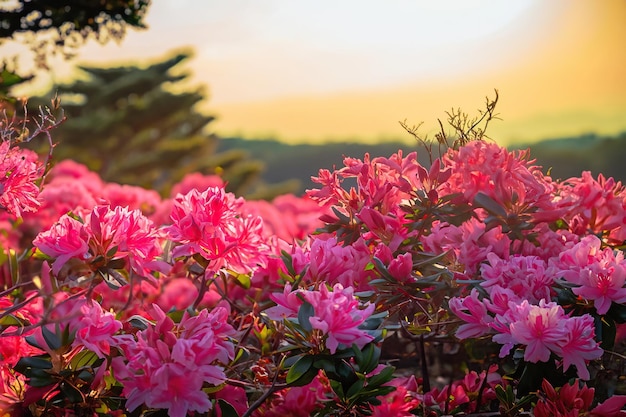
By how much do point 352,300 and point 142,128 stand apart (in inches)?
715

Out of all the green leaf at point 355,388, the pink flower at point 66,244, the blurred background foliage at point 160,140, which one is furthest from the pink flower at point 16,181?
the blurred background foliage at point 160,140

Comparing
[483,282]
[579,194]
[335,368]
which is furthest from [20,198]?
[579,194]

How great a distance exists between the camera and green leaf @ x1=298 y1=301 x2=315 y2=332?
4.29 ft

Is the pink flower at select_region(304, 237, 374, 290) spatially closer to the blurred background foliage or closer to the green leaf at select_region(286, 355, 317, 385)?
the green leaf at select_region(286, 355, 317, 385)

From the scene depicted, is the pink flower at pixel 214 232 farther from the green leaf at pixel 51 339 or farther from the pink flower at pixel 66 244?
the green leaf at pixel 51 339

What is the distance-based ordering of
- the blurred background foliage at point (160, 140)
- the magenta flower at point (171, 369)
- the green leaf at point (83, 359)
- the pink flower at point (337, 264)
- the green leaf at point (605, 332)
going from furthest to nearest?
1. the blurred background foliage at point (160, 140)
2. the pink flower at point (337, 264)
3. the green leaf at point (605, 332)
4. the green leaf at point (83, 359)
5. the magenta flower at point (171, 369)

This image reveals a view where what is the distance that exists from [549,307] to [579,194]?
638mm

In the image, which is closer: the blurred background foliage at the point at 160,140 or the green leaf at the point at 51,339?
the green leaf at the point at 51,339

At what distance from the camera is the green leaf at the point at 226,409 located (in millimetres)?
1414

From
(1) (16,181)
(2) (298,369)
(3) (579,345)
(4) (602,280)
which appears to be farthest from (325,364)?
(1) (16,181)

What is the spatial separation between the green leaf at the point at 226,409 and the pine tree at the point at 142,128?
1383 centimetres

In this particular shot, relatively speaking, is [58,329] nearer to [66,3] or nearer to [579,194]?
[579,194]

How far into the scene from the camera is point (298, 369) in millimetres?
1306

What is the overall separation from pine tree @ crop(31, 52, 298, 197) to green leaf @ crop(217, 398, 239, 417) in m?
13.8
